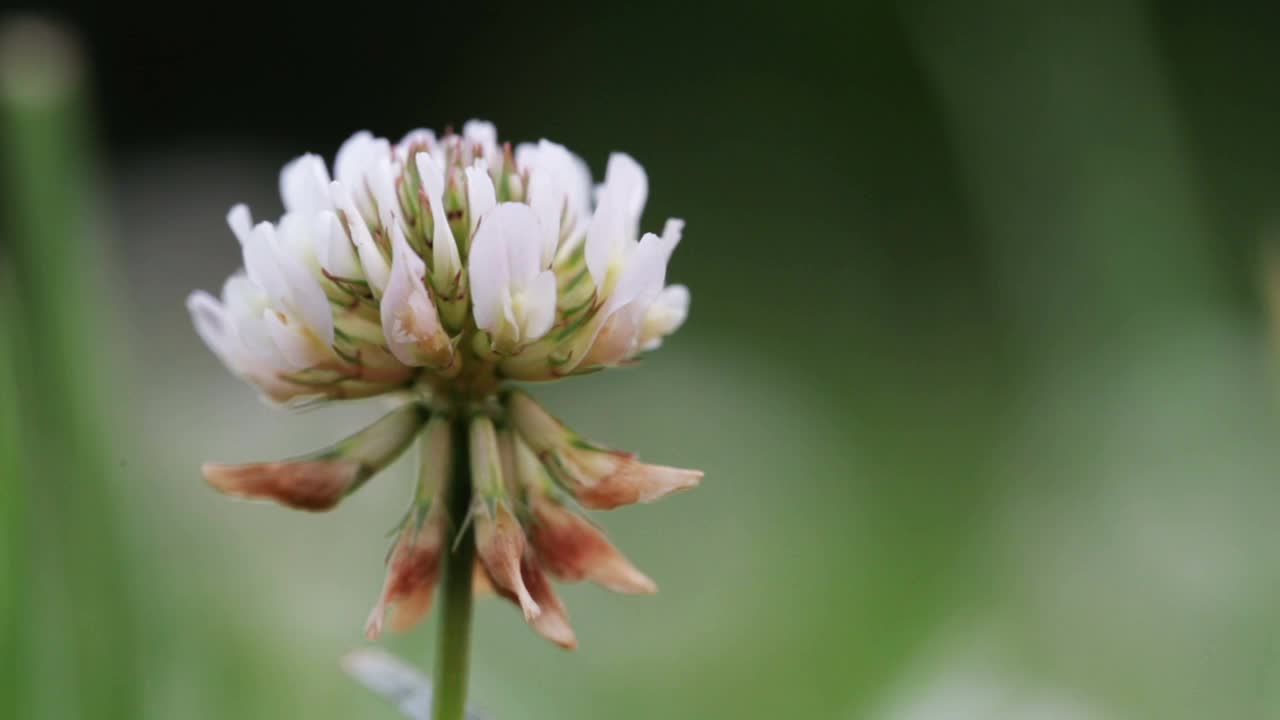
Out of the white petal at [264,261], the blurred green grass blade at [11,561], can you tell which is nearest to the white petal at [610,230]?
the white petal at [264,261]

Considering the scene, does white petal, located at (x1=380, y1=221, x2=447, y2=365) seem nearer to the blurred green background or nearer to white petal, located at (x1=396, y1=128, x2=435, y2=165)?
white petal, located at (x1=396, y1=128, x2=435, y2=165)

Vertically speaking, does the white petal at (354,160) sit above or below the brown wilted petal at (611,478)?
above

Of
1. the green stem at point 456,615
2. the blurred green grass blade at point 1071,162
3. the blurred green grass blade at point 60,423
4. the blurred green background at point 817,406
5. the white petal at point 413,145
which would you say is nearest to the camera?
the green stem at point 456,615

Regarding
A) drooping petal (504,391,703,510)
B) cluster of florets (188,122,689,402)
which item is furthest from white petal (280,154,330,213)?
drooping petal (504,391,703,510)

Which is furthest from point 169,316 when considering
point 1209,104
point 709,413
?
point 1209,104

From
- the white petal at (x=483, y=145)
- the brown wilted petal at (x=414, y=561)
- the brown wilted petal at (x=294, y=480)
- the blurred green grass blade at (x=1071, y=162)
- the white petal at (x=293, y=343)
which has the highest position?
the blurred green grass blade at (x=1071, y=162)

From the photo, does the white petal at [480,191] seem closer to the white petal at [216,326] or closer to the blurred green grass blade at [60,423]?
the white petal at [216,326]

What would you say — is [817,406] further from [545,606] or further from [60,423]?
[545,606]
